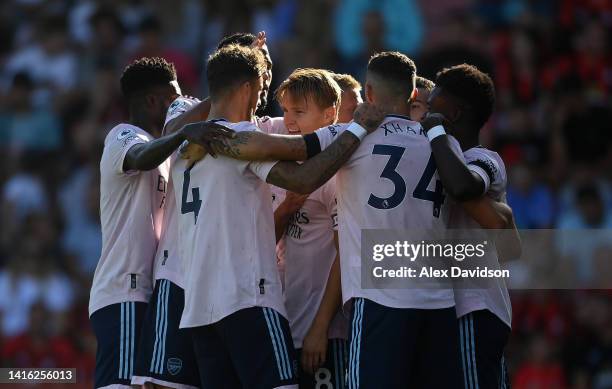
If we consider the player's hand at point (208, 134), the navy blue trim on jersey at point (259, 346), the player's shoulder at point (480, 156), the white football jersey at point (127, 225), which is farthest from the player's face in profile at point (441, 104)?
the white football jersey at point (127, 225)

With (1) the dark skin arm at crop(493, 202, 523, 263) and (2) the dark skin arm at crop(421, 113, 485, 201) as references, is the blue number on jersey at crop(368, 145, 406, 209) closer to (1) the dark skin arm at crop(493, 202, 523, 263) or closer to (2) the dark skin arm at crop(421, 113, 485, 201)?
(2) the dark skin arm at crop(421, 113, 485, 201)

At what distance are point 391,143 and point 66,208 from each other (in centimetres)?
750

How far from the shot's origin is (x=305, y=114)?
7777mm

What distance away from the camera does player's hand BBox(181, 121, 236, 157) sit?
7227 millimetres

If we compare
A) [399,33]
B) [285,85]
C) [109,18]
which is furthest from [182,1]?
[285,85]

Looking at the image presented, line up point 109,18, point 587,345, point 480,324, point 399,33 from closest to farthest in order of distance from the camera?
point 480,324
point 587,345
point 399,33
point 109,18

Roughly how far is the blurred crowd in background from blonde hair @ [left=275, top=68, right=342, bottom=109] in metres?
4.53

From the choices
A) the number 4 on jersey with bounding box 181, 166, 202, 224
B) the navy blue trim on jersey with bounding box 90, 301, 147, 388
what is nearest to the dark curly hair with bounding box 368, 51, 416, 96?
the number 4 on jersey with bounding box 181, 166, 202, 224

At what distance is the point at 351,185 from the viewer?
731 cm

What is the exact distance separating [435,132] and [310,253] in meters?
1.05

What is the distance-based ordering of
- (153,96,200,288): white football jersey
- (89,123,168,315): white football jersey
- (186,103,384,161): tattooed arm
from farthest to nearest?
(89,123,168,315): white football jersey < (153,96,200,288): white football jersey < (186,103,384,161): tattooed arm

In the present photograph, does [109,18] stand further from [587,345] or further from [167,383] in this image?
[167,383]

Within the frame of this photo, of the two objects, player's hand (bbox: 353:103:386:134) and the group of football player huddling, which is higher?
player's hand (bbox: 353:103:386:134)

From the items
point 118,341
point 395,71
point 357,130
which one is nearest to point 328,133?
point 357,130
